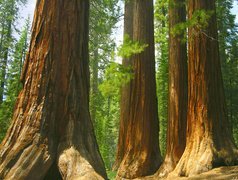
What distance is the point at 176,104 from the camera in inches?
428

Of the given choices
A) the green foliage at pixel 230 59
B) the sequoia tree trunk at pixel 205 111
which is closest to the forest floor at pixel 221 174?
the sequoia tree trunk at pixel 205 111

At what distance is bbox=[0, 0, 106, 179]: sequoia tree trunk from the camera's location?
15.1 feet

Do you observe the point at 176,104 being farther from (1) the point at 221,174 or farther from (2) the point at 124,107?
(1) the point at 221,174

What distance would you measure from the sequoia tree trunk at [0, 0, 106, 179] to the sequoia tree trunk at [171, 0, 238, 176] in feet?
9.08

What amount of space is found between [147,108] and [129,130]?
0.96 metres

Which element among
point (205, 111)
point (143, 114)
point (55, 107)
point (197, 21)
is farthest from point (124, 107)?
point (55, 107)

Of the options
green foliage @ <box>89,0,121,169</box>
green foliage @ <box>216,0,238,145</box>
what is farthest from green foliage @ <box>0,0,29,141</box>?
green foliage @ <box>216,0,238,145</box>

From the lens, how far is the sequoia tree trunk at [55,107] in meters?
4.61

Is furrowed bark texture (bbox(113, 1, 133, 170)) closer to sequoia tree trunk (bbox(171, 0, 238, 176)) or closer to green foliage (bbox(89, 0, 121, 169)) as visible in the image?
green foliage (bbox(89, 0, 121, 169))

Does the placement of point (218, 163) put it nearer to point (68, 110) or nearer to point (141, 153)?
point (68, 110)

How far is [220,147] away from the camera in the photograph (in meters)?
7.15

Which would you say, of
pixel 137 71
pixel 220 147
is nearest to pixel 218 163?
pixel 220 147

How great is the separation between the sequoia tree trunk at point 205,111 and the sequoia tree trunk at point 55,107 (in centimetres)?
277

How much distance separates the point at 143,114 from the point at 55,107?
20.8 ft
